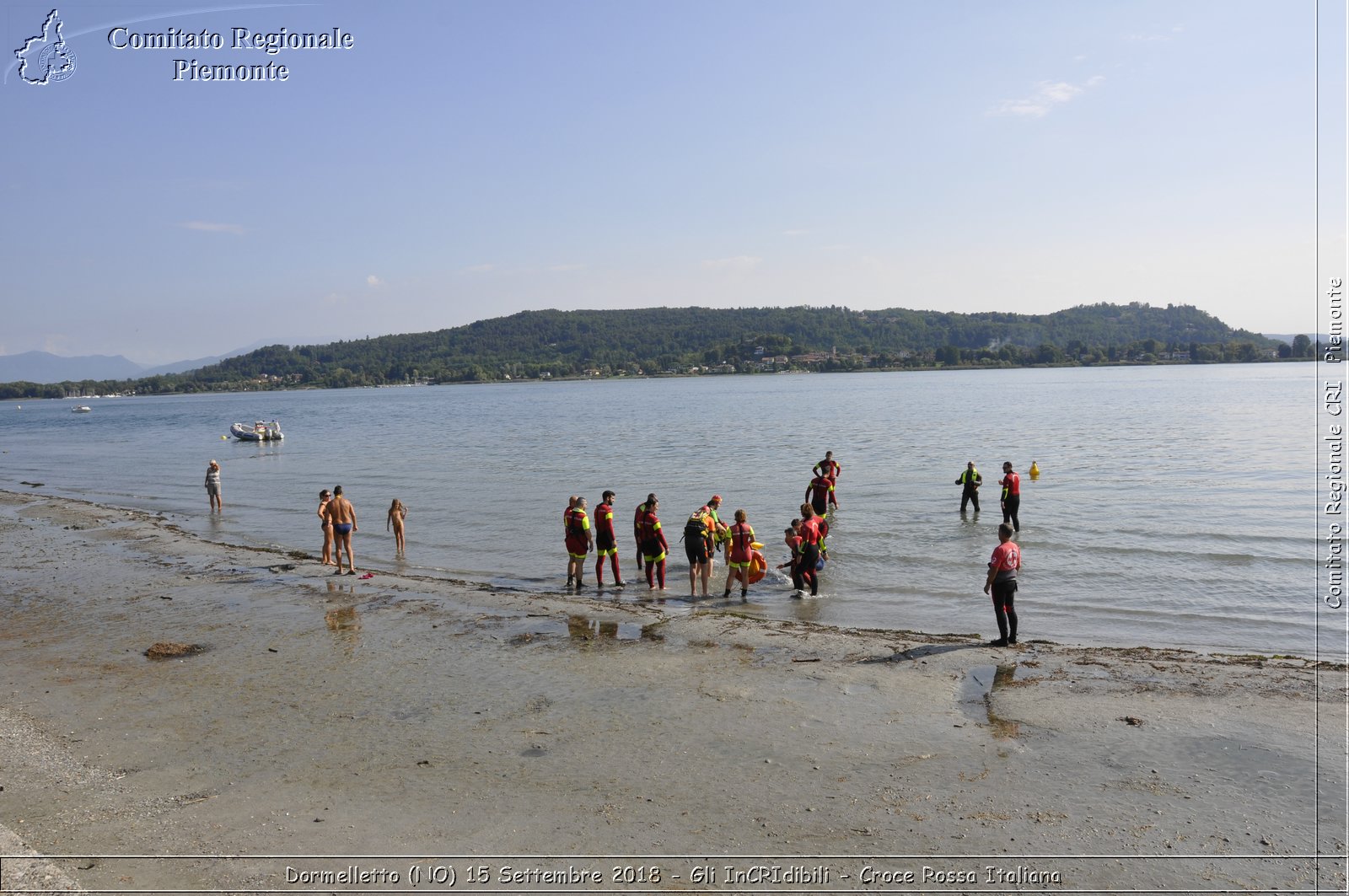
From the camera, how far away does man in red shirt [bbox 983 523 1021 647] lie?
1084 cm

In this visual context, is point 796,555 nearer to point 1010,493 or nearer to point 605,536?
point 605,536

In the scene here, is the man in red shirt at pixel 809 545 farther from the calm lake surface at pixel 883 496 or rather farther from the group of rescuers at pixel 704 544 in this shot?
the calm lake surface at pixel 883 496

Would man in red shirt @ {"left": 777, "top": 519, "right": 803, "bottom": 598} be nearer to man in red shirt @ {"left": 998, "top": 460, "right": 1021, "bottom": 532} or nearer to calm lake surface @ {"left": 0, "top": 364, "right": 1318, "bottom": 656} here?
calm lake surface @ {"left": 0, "top": 364, "right": 1318, "bottom": 656}

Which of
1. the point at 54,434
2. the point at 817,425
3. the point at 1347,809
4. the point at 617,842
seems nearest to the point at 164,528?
the point at 617,842

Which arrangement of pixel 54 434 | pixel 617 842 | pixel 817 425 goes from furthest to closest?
pixel 54 434 → pixel 817 425 → pixel 617 842

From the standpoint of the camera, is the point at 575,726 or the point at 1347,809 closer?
the point at 1347,809

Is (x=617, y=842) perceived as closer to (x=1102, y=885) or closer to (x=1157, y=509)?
(x=1102, y=885)

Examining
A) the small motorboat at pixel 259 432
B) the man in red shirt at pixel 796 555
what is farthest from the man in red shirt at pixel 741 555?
the small motorboat at pixel 259 432

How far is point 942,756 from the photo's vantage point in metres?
7.62

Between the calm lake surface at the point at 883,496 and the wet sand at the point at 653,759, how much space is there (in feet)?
7.95

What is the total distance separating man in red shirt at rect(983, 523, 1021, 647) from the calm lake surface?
1.28 meters

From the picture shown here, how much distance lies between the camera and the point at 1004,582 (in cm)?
1084

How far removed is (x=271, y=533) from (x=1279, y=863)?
22.6 metres

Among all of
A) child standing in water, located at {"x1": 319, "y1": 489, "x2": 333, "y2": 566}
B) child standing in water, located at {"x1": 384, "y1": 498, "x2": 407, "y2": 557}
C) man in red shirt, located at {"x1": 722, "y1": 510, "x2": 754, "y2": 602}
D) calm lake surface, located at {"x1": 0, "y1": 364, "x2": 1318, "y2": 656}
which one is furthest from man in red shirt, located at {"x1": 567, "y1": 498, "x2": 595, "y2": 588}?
child standing in water, located at {"x1": 384, "y1": 498, "x2": 407, "y2": 557}
